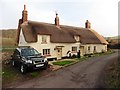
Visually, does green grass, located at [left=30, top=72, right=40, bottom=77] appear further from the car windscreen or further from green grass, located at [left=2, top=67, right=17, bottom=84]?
the car windscreen

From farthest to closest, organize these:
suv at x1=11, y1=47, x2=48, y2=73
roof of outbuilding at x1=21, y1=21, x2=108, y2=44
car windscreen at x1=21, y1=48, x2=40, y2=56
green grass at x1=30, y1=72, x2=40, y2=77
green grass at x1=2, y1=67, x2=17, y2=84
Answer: roof of outbuilding at x1=21, y1=21, x2=108, y2=44
car windscreen at x1=21, y1=48, x2=40, y2=56
suv at x1=11, y1=47, x2=48, y2=73
green grass at x1=30, y1=72, x2=40, y2=77
green grass at x1=2, y1=67, x2=17, y2=84

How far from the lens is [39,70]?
1766cm

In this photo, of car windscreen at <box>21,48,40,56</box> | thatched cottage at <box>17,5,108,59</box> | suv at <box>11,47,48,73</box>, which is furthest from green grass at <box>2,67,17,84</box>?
thatched cottage at <box>17,5,108,59</box>

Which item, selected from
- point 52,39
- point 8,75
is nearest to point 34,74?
point 8,75

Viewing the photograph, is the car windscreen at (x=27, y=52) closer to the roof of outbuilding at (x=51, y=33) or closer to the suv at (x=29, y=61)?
the suv at (x=29, y=61)

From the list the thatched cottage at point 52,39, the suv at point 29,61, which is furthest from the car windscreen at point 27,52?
the thatched cottage at point 52,39

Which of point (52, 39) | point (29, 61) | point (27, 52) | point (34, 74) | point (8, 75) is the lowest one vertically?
point (8, 75)

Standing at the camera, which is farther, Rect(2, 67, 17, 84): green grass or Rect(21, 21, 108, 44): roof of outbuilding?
Rect(21, 21, 108, 44): roof of outbuilding

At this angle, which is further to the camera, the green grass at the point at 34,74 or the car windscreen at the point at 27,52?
the car windscreen at the point at 27,52

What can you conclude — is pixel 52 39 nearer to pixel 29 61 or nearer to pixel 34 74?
pixel 29 61

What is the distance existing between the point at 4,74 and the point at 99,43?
1077 inches

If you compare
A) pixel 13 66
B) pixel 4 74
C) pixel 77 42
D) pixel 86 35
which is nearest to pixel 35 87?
pixel 4 74

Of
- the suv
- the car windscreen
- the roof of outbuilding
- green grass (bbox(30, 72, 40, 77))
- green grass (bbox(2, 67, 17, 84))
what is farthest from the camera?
the roof of outbuilding

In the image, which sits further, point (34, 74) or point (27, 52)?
point (27, 52)
